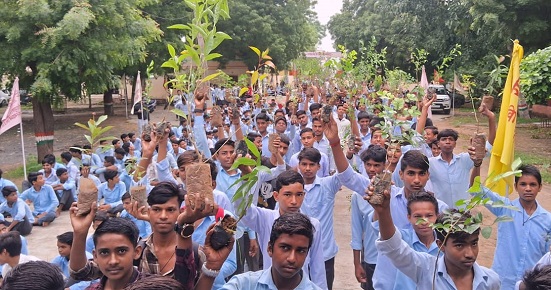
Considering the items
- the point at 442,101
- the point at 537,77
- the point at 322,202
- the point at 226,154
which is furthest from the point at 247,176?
the point at 442,101

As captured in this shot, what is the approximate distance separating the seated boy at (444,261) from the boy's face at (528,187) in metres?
1.28

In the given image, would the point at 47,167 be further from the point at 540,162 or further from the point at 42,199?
the point at 540,162

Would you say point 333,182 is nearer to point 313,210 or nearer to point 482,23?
point 313,210

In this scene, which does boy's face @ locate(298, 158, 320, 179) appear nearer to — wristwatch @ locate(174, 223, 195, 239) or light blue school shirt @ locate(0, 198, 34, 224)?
wristwatch @ locate(174, 223, 195, 239)

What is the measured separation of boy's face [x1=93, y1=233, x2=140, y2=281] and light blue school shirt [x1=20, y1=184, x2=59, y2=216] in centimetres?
702

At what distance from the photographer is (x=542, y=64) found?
1221 centimetres

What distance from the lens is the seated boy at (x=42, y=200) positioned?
899 cm

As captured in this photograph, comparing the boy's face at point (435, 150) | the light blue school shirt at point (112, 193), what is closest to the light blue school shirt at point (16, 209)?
the light blue school shirt at point (112, 193)

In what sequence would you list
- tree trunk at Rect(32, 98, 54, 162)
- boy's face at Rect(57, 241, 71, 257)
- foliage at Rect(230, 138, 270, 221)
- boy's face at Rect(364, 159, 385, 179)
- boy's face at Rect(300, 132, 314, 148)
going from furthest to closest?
tree trunk at Rect(32, 98, 54, 162)
boy's face at Rect(300, 132, 314, 148)
boy's face at Rect(57, 241, 71, 257)
boy's face at Rect(364, 159, 385, 179)
foliage at Rect(230, 138, 270, 221)

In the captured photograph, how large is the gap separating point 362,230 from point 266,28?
26.8m

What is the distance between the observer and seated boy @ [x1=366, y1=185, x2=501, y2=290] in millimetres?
2598

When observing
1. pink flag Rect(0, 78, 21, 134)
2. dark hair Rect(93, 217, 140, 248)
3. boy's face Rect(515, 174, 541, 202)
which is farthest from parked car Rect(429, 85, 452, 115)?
dark hair Rect(93, 217, 140, 248)

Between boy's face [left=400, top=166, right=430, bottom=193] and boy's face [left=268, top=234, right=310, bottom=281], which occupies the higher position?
boy's face [left=400, top=166, right=430, bottom=193]

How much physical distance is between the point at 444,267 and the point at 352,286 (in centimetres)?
308
